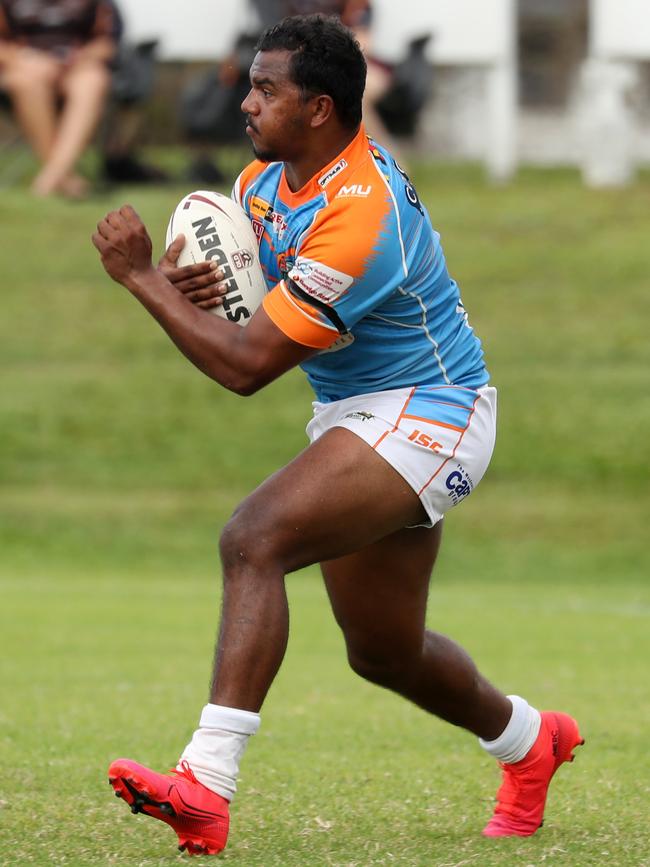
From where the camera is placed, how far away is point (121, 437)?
16.4 m

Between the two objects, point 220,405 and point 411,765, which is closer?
point 411,765

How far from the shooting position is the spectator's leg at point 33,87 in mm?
18578

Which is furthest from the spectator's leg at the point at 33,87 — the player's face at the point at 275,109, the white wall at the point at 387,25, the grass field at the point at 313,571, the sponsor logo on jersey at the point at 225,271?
the player's face at the point at 275,109

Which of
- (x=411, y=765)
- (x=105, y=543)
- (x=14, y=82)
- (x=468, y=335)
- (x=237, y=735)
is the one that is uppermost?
(x=14, y=82)

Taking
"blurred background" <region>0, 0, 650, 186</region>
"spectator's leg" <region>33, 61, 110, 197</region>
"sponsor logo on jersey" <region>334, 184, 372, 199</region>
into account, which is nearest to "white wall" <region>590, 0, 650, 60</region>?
"blurred background" <region>0, 0, 650, 186</region>

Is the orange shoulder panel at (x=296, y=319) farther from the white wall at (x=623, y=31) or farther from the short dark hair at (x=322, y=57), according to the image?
the white wall at (x=623, y=31)

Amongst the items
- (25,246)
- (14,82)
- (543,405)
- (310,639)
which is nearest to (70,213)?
(25,246)

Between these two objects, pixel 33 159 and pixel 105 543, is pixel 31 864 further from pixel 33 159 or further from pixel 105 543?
pixel 33 159

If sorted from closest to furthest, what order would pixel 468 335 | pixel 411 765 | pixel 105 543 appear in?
pixel 468 335 → pixel 411 765 → pixel 105 543

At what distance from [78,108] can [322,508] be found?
14924 mm

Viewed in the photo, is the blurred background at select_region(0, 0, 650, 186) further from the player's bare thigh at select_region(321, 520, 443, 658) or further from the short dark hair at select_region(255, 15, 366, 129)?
the player's bare thigh at select_region(321, 520, 443, 658)

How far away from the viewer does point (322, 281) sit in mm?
4750

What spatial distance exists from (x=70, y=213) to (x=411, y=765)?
15148 mm

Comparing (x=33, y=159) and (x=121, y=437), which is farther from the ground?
(x=33, y=159)
